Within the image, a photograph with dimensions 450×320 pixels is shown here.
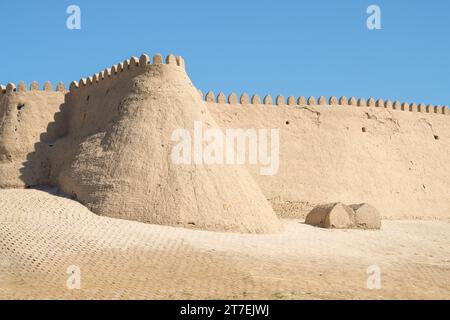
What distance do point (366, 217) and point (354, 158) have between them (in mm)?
4605

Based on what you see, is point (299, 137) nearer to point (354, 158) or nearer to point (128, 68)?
point (354, 158)

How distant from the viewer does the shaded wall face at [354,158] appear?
61.8 feet

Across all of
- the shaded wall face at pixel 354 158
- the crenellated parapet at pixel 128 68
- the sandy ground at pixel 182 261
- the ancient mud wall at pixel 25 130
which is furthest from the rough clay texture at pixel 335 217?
the ancient mud wall at pixel 25 130

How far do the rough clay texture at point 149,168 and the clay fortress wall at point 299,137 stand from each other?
0.08 m

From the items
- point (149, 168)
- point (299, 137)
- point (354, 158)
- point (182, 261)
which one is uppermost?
point (299, 137)

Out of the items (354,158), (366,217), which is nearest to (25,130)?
(366,217)

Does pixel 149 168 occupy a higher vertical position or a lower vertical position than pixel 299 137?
lower

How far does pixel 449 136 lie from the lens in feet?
74.5

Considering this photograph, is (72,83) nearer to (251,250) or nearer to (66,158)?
(66,158)

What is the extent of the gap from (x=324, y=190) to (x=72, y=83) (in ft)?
28.6

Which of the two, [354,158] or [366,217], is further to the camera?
[354,158]

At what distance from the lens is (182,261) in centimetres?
969

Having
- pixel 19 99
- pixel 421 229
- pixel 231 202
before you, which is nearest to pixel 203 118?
pixel 231 202

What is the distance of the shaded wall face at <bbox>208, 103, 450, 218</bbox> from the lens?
18.8 metres
